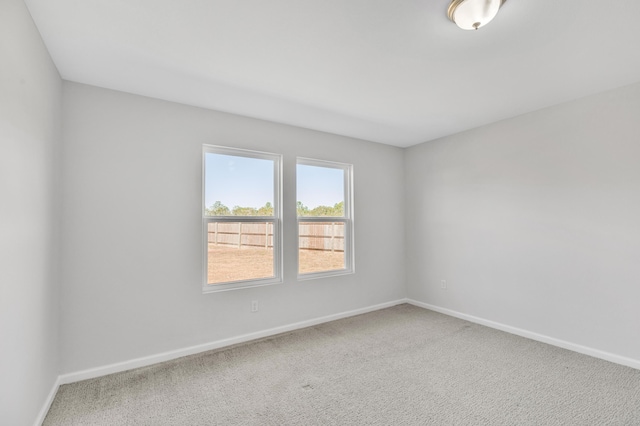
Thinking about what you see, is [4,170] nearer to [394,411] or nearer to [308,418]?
[308,418]

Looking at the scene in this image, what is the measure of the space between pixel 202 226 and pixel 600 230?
12.4 ft

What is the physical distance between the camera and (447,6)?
163 cm

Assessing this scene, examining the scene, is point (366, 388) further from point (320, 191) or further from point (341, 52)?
point (341, 52)

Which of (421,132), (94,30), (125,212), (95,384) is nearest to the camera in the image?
(94,30)

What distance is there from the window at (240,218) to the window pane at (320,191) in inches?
13.2

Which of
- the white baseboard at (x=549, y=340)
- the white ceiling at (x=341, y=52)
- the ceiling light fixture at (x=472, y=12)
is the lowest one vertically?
the white baseboard at (x=549, y=340)

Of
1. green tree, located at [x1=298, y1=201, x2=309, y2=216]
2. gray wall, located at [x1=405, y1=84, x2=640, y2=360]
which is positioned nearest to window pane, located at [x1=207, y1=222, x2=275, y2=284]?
green tree, located at [x1=298, y1=201, x2=309, y2=216]

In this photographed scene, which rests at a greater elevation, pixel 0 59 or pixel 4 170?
pixel 0 59

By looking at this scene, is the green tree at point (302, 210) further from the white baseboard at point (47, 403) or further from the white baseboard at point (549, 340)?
the white baseboard at point (47, 403)

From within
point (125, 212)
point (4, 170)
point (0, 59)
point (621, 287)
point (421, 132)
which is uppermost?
point (421, 132)


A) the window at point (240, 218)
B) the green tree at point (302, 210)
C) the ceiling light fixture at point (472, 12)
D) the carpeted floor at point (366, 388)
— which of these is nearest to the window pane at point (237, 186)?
the window at point (240, 218)

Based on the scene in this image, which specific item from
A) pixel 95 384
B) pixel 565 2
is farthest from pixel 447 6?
pixel 95 384

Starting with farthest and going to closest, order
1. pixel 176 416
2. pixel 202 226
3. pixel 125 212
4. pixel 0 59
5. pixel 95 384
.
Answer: pixel 202 226 < pixel 125 212 < pixel 95 384 < pixel 176 416 < pixel 0 59

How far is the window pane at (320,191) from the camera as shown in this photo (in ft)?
12.3
